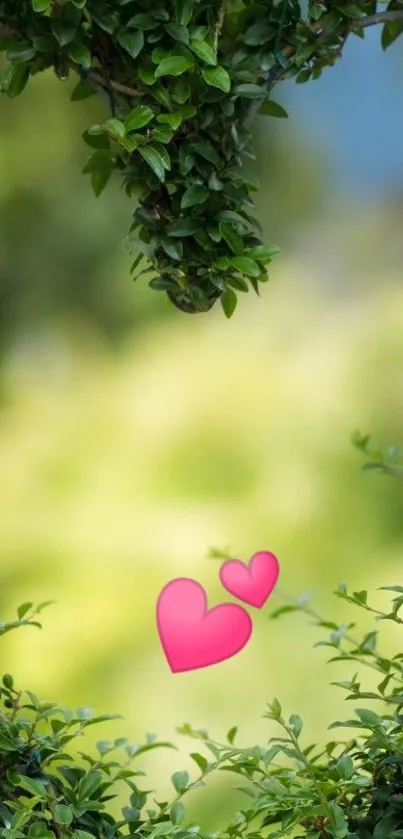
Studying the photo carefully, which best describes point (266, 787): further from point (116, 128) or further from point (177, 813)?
point (116, 128)

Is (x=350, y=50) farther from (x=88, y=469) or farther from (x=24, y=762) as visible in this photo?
(x=24, y=762)

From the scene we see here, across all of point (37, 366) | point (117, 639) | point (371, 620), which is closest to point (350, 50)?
point (37, 366)

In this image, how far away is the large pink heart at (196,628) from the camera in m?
1.13

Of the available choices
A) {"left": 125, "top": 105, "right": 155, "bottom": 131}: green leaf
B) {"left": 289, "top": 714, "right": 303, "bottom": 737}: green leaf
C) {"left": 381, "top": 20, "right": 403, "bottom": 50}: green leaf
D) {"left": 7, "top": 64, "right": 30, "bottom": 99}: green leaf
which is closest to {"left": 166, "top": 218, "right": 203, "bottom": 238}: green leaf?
{"left": 125, "top": 105, "right": 155, "bottom": 131}: green leaf

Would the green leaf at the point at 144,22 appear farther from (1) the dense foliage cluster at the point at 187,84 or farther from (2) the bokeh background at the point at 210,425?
(2) the bokeh background at the point at 210,425

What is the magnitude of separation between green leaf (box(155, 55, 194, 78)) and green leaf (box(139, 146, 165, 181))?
0.07m

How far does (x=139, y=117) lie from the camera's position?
3.36ft

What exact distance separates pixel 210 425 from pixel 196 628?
4.46 ft

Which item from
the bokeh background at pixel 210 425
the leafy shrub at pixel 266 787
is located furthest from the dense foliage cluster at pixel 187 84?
the bokeh background at pixel 210 425

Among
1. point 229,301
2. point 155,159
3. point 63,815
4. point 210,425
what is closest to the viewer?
point 63,815

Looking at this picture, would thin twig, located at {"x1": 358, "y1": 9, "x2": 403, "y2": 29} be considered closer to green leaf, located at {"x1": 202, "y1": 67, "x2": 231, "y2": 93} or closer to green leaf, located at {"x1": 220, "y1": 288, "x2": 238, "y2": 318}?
green leaf, located at {"x1": 202, "y1": 67, "x2": 231, "y2": 93}

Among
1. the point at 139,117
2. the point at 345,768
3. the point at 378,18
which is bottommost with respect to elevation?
the point at 345,768

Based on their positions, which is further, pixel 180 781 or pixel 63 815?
pixel 180 781

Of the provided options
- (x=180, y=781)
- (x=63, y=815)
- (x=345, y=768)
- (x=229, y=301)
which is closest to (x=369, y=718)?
(x=345, y=768)
